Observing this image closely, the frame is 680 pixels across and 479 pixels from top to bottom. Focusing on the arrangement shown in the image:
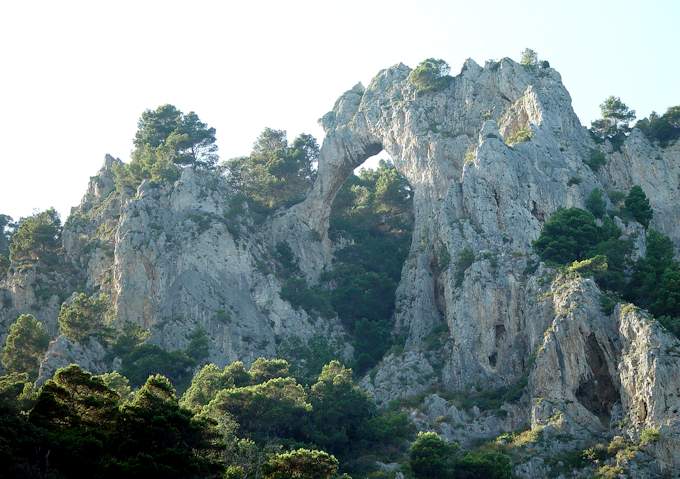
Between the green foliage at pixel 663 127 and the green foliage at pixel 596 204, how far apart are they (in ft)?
44.4

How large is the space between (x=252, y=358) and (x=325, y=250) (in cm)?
1741

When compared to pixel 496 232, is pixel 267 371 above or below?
below

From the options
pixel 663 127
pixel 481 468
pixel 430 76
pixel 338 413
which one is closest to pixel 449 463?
pixel 481 468

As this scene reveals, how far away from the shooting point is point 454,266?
79.7 meters

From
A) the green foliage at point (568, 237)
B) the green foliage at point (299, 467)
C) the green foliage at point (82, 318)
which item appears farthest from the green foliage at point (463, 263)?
the green foliage at point (299, 467)

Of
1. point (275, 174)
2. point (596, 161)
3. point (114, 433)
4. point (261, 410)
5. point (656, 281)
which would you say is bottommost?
point (114, 433)

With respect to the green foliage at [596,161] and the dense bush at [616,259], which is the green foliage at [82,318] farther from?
the green foliage at [596,161]

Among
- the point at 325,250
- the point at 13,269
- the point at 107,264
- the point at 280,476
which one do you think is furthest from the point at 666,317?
the point at 13,269

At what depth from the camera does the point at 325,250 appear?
96562 mm

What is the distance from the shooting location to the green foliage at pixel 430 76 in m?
96.7

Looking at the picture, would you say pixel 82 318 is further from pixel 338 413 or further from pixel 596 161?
pixel 596 161

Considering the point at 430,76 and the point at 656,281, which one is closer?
the point at 656,281

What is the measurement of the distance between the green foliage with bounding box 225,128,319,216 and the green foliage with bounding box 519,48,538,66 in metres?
20.2

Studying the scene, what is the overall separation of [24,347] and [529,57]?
48598 mm
